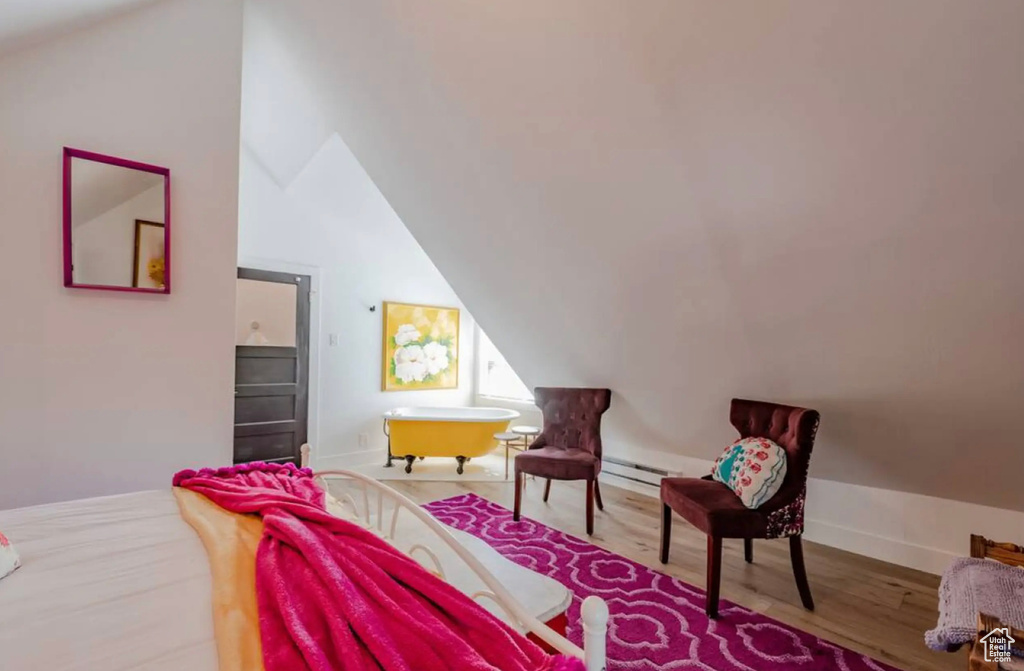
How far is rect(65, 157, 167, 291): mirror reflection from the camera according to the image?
230 cm

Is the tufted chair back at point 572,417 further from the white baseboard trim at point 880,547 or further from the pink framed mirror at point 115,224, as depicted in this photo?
the pink framed mirror at point 115,224

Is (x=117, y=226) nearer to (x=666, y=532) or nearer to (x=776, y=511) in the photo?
(x=666, y=532)

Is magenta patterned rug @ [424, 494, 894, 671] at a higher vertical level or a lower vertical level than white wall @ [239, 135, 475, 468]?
lower

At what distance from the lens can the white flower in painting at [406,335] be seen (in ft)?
16.8

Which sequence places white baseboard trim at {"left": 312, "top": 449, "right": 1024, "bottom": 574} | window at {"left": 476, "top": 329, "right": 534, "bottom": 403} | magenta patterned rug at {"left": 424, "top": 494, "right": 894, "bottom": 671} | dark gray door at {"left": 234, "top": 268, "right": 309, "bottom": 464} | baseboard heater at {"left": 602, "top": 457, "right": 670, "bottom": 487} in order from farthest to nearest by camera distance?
window at {"left": 476, "top": 329, "right": 534, "bottom": 403} < dark gray door at {"left": 234, "top": 268, "right": 309, "bottom": 464} < baseboard heater at {"left": 602, "top": 457, "right": 670, "bottom": 487} < white baseboard trim at {"left": 312, "top": 449, "right": 1024, "bottom": 574} < magenta patterned rug at {"left": 424, "top": 494, "right": 894, "bottom": 671}

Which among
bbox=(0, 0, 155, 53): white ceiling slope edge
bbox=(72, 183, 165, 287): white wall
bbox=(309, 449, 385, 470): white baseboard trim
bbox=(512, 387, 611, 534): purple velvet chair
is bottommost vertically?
bbox=(309, 449, 385, 470): white baseboard trim

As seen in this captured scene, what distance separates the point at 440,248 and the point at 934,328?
2766 millimetres

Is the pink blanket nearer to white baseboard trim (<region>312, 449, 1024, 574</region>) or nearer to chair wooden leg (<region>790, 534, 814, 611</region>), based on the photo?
chair wooden leg (<region>790, 534, 814, 611</region>)

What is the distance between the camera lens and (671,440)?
3713mm

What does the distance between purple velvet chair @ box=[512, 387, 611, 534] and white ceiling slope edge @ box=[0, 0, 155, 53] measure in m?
3.26

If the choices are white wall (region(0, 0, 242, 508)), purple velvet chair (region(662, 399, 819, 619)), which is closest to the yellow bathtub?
white wall (region(0, 0, 242, 508))

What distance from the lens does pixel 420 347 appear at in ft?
17.5

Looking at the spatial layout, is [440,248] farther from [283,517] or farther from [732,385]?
[283,517]

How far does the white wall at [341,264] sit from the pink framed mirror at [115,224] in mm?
1539
